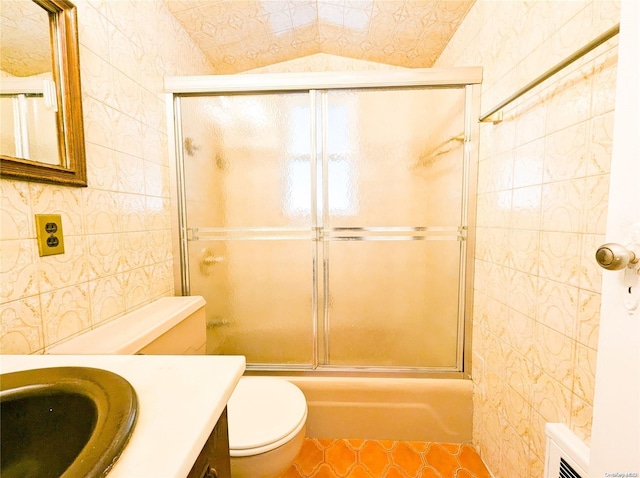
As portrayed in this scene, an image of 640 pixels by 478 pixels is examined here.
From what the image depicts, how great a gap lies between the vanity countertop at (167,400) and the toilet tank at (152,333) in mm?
201

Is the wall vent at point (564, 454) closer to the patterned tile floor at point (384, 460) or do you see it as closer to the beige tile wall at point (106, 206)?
the patterned tile floor at point (384, 460)

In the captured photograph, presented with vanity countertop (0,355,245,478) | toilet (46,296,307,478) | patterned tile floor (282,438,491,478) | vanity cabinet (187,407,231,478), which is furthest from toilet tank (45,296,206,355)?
patterned tile floor (282,438,491,478)

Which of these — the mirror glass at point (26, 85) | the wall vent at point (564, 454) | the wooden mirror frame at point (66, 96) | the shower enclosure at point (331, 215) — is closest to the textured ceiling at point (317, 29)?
the shower enclosure at point (331, 215)

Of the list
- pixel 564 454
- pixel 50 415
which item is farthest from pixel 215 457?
pixel 564 454

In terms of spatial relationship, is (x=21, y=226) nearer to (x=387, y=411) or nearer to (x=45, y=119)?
(x=45, y=119)

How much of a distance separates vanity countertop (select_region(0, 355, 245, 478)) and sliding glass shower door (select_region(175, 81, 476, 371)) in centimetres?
90

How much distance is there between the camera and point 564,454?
0.72 meters

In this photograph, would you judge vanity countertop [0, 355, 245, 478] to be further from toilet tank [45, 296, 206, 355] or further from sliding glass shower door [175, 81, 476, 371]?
sliding glass shower door [175, 81, 476, 371]

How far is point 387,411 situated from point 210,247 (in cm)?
127

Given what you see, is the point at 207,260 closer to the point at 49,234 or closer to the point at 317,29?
the point at 49,234

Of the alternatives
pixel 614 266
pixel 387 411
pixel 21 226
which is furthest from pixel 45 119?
pixel 387 411

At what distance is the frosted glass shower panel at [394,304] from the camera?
1.38 meters

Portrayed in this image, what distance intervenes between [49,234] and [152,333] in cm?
41

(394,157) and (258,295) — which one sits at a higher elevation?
(394,157)
